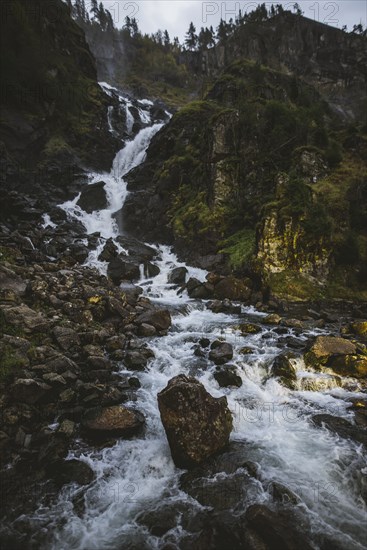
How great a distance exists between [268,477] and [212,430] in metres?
1.15

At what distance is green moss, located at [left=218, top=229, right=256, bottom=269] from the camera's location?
646 inches

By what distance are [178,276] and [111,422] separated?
11595mm

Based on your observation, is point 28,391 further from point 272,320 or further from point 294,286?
point 294,286

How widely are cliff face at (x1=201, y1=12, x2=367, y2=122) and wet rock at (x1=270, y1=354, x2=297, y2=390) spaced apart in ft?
216

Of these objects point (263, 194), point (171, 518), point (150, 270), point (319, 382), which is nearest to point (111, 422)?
point (171, 518)

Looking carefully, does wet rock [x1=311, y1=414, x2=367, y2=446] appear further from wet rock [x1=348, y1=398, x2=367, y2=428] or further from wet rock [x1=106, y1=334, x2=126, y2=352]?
wet rock [x1=106, y1=334, x2=126, y2=352]

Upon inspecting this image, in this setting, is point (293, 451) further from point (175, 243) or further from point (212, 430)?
point (175, 243)

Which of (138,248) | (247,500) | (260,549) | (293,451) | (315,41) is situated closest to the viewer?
(260,549)

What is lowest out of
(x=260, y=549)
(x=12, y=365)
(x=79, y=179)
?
(x=260, y=549)

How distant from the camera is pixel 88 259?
1830 centimetres

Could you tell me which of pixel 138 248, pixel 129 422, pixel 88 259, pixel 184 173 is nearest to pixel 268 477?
pixel 129 422

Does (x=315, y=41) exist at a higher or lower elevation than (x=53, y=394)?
higher

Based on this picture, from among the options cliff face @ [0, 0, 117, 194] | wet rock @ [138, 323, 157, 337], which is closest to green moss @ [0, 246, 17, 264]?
wet rock @ [138, 323, 157, 337]

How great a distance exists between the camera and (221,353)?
8.84 meters
